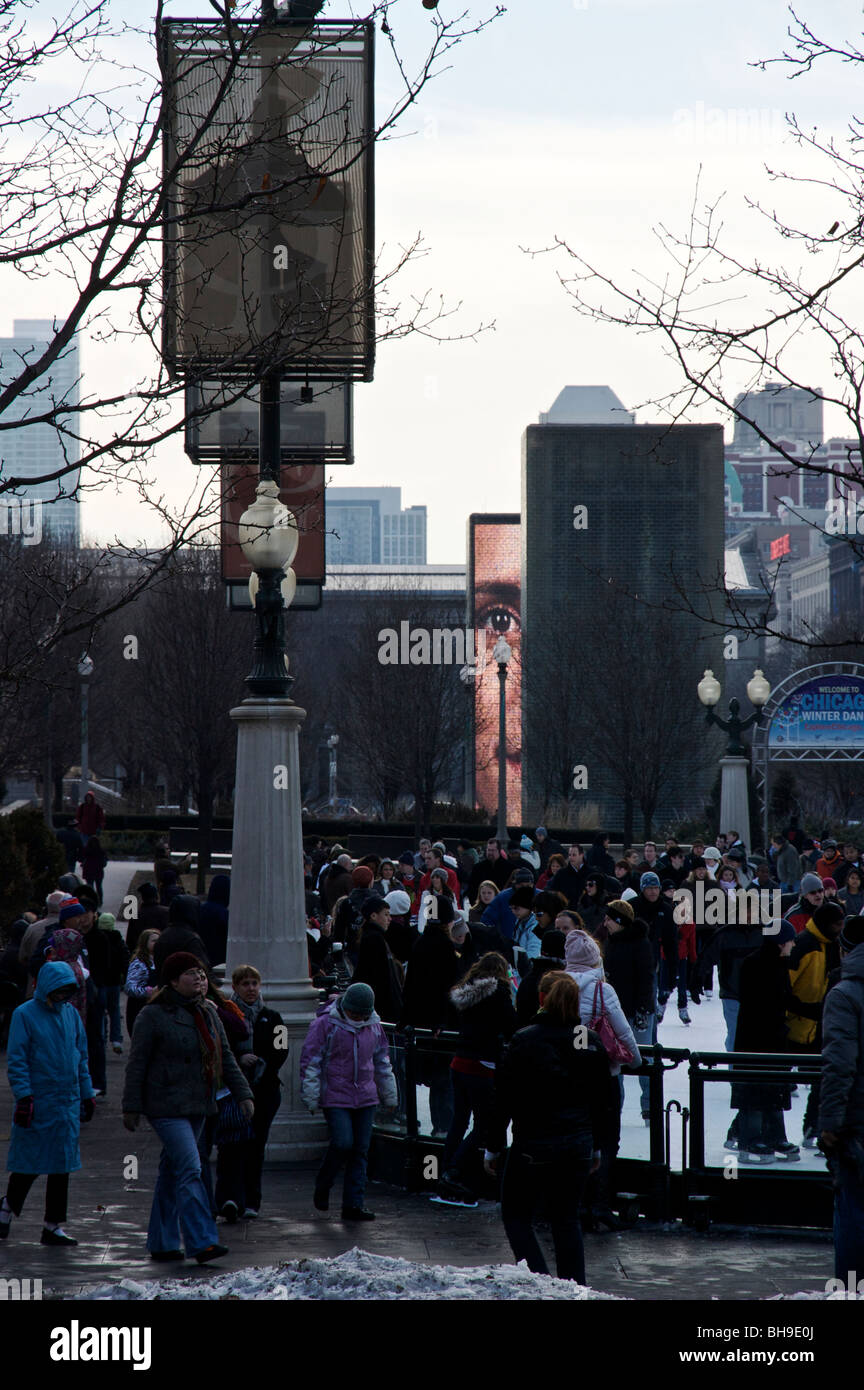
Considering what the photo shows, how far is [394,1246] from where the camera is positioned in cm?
898

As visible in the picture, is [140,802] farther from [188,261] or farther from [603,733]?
[188,261]

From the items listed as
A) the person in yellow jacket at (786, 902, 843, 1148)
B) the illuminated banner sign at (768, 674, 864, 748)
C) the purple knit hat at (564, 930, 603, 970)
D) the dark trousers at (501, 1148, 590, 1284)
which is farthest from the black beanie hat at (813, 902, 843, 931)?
the illuminated banner sign at (768, 674, 864, 748)

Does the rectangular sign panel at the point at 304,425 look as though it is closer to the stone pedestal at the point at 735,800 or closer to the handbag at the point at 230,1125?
the handbag at the point at 230,1125

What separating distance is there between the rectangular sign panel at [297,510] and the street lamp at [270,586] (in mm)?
169

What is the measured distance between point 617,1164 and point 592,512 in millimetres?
53441

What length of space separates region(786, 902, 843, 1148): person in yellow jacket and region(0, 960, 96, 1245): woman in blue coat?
4.77 meters

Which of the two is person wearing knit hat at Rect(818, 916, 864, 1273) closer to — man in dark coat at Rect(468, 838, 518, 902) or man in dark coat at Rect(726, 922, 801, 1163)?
man in dark coat at Rect(726, 922, 801, 1163)

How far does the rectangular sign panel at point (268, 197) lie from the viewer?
799 centimetres

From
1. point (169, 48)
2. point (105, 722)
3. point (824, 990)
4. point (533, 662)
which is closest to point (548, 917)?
point (824, 990)

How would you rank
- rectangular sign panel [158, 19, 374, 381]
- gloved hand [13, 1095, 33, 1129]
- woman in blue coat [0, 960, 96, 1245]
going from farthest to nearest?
woman in blue coat [0, 960, 96, 1245] < gloved hand [13, 1095, 33, 1129] < rectangular sign panel [158, 19, 374, 381]

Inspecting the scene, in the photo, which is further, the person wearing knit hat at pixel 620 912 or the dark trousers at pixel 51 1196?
the person wearing knit hat at pixel 620 912

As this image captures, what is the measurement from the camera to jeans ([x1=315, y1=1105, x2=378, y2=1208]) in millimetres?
9547

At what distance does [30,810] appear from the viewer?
23.6 metres

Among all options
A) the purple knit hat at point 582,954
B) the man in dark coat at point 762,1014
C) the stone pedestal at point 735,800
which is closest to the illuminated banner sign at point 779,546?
the stone pedestal at point 735,800
